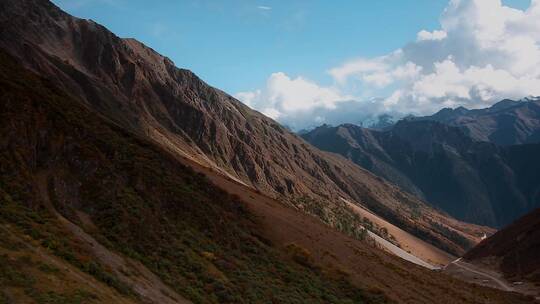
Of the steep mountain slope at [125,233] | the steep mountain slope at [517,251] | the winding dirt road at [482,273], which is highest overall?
the steep mountain slope at [517,251]

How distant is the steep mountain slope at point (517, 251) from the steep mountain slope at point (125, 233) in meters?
66.2

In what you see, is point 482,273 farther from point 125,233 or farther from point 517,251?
point 125,233

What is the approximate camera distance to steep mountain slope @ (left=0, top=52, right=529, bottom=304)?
23.9 metres

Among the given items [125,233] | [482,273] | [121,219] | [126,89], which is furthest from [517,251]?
[126,89]

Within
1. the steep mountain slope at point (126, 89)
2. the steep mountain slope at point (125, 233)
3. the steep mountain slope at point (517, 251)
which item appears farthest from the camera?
the steep mountain slope at point (126, 89)

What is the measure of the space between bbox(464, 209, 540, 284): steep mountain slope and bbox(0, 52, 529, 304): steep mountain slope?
66.2m

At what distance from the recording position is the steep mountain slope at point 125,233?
78.4 ft

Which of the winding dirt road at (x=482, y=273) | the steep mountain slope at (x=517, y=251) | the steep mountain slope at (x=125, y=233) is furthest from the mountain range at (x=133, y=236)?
the steep mountain slope at (x=517, y=251)

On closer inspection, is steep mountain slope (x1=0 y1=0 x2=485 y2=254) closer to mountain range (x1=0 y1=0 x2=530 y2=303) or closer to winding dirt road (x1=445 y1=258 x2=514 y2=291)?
winding dirt road (x1=445 y1=258 x2=514 y2=291)

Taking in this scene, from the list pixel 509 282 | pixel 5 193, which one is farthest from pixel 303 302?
pixel 509 282

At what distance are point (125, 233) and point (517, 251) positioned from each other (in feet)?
390

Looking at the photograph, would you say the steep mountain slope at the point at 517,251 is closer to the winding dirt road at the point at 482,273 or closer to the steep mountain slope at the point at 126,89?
the winding dirt road at the point at 482,273

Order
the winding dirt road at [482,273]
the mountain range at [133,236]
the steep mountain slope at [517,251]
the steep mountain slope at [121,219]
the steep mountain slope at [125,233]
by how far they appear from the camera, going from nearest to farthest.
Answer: the steep mountain slope at [125,233] < the mountain range at [133,236] < the steep mountain slope at [121,219] < the winding dirt road at [482,273] < the steep mountain slope at [517,251]

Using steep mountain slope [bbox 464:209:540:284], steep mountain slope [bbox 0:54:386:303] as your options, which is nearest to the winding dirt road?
steep mountain slope [bbox 464:209:540:284]
